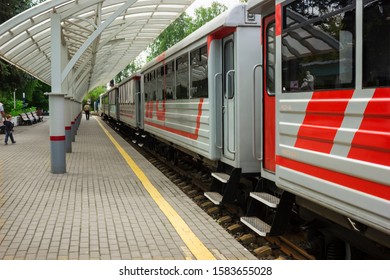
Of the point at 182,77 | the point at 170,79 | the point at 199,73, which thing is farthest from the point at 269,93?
the point at 170,79

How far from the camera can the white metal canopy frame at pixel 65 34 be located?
37.1ft

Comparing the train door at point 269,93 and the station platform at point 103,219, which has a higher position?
the train door at point 269,93

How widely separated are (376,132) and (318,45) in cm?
123

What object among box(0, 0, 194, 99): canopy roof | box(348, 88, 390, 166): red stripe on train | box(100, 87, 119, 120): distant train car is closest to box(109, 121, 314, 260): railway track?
box(348, 88, 390, 166): red stripe on train

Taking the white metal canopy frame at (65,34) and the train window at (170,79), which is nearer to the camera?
the train window at (170,79)

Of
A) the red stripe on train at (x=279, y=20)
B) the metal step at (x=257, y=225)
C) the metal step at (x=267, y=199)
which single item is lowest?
the metal step at (x=257, y=225)

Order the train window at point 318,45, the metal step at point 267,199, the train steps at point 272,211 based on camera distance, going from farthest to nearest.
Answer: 1. the metal step at point 267,199
2. the train steps at point 272,211
3. the train window at point 318,45

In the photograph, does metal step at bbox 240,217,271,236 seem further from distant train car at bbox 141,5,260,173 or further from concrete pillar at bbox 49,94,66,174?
concrete pillar at bbox 49,94,66,174

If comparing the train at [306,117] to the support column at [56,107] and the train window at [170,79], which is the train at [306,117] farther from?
the support column at [56,107]

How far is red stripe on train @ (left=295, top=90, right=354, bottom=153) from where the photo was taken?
13.4ft

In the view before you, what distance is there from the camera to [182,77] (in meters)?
10.1

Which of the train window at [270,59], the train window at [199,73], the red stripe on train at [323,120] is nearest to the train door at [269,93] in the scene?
the train window at [270,59]

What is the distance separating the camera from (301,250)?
5516 mm

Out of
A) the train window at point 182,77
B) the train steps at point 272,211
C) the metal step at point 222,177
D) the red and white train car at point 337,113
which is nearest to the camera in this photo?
the red and white train car at point 337,113
